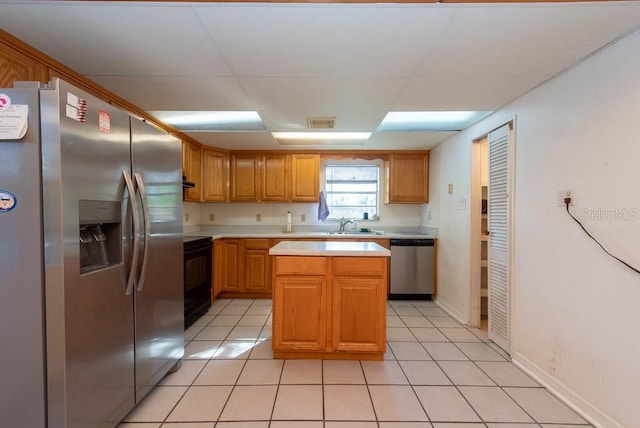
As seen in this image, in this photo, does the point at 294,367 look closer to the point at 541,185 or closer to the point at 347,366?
the point at 347,366

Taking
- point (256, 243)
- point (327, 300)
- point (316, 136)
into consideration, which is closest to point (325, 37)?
point (327, 300)

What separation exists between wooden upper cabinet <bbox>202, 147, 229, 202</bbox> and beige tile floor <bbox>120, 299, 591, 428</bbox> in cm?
207

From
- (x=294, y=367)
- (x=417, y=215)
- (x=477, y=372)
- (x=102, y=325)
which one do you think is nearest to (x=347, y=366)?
(x=294, y=367)

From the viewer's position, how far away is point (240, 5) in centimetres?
129

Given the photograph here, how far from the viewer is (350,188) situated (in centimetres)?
467

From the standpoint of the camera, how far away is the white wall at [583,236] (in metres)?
1.46

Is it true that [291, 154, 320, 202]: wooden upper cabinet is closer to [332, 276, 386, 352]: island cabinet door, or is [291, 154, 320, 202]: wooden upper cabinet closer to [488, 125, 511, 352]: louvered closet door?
[332, 276, 386, 352]: island cabinet door

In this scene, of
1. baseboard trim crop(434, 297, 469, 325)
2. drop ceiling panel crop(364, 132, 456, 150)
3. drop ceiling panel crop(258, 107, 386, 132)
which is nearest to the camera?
drop ceiling panel crop(258, 107, 386, 132)

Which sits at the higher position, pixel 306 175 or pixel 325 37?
pixel 325 37

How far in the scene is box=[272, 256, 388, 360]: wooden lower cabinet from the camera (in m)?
2.28

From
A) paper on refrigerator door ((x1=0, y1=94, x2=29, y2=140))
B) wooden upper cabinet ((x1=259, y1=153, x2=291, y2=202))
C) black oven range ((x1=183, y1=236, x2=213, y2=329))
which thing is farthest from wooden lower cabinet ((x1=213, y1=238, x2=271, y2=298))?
paper on refrigerator door ((x1=0, y1=94, x2=29, y2=140))

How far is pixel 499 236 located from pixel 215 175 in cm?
361

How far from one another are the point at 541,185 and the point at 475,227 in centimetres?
99

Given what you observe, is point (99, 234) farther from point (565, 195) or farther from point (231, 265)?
point (565, 195)
